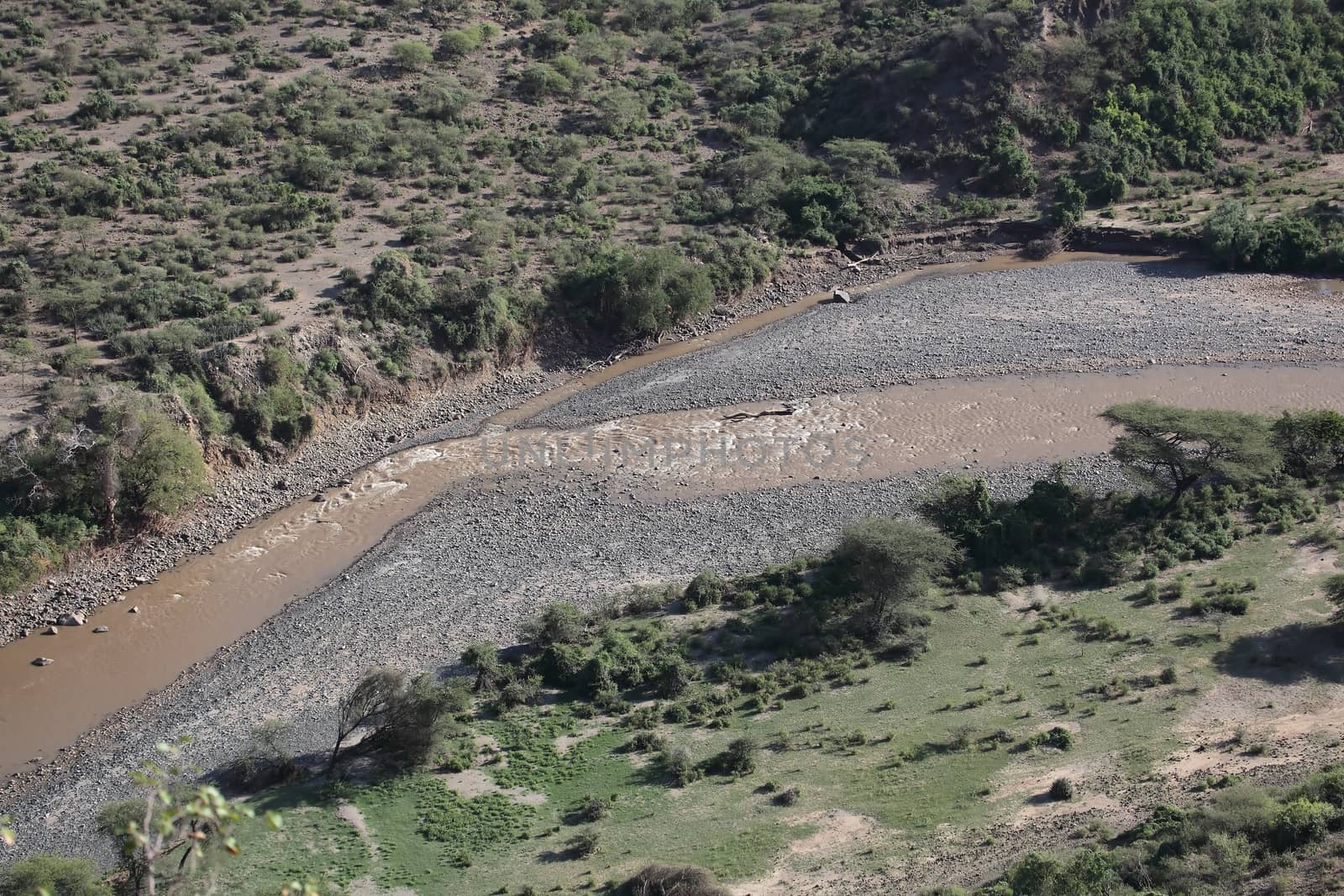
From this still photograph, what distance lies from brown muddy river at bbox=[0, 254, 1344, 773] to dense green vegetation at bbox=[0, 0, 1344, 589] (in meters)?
3.40

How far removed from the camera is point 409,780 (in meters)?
29.5

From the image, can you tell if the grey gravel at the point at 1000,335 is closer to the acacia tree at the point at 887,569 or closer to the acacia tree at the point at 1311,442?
the acacia tree at the point at 1311,442

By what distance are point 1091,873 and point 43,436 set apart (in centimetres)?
3370

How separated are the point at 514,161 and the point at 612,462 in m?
23.0

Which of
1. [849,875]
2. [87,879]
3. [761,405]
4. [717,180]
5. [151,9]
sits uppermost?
[151,9]

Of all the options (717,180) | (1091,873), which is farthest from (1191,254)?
(1091,873)

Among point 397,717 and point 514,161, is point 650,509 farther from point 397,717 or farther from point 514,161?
point 514,161

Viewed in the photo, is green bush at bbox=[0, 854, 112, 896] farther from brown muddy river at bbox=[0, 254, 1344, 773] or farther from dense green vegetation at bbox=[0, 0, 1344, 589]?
dense green vegetation at bbox=[0, 0, 1344, 589]

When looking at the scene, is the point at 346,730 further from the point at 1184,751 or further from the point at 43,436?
the point at 1184,751

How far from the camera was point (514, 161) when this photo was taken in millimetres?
60781

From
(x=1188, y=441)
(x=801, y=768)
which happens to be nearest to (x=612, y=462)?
(x=801, y=768)

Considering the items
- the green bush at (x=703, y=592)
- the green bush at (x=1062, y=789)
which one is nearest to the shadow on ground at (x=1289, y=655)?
the green bush at (x=1062, y=789)

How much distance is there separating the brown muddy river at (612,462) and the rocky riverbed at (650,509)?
0.93m

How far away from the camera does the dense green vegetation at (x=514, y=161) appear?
4622 centimetres
